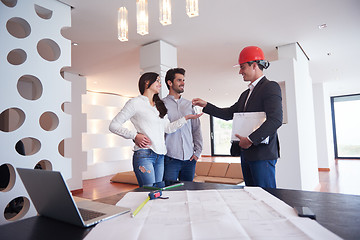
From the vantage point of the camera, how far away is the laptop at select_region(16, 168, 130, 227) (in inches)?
25.1

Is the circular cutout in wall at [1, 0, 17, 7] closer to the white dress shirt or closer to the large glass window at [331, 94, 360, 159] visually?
the white dress shirt

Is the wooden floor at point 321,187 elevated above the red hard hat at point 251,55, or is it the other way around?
the red hard hat at point 251,55

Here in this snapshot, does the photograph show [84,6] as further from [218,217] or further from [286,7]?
[218,217]

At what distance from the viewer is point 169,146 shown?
2.12 metres

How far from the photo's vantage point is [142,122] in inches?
71.6

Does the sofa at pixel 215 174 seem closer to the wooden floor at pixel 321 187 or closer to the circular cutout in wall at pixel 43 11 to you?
the wooden floor at pixel 321 187

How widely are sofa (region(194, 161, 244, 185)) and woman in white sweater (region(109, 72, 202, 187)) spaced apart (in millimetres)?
3543

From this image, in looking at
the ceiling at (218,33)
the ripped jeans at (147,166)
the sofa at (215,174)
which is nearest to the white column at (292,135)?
the ceiling at (218,33)

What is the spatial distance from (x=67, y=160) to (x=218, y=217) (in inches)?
88.3

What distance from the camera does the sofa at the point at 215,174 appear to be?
530cm

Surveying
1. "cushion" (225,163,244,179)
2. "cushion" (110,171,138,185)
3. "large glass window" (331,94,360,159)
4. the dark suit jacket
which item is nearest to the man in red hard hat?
the dark suit jacket

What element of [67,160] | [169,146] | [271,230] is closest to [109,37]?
[67,160]

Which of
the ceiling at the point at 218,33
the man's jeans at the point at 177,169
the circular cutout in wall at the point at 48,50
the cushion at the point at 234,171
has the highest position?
the ceiling at the point at 218,33

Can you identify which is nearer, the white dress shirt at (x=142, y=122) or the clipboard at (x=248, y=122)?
the clipboard at (x=248, y=122)
